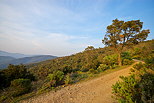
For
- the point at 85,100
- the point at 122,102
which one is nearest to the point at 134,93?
the point at 122,102

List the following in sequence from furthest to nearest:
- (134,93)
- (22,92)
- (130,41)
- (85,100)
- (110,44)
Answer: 1. (110,44)
2. (130,41)
3. (22,92)
4. (85,100)
5. (134,93)

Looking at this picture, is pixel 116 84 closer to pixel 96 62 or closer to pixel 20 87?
pixel 20 87

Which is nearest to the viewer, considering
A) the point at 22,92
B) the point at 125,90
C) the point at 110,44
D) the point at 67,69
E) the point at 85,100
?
the point at 125,90

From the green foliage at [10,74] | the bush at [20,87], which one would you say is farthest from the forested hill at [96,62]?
the bush at [20,87]

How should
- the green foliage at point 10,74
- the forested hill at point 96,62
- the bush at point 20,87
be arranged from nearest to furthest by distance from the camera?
the bush at point 20,87 < the green foliage at point 10,74 < the forested hill at point 96,62

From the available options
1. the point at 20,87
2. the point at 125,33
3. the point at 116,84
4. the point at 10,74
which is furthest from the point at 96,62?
the point at 10,74

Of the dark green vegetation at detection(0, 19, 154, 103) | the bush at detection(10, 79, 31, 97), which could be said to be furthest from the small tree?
the bush at detection(10, 79, 31, 97)

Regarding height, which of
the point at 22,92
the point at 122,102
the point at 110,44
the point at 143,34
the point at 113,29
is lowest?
the point at 22,92

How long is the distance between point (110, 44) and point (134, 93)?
9.44 meters

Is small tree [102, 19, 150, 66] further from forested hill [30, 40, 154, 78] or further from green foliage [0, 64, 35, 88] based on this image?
green foliage [0, 64, 35, 88]

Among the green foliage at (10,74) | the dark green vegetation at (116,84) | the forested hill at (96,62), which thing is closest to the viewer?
the dark green vegetation at (116,84)

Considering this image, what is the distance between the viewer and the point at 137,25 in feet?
31.4

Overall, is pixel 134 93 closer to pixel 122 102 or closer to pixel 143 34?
pixel 122 102

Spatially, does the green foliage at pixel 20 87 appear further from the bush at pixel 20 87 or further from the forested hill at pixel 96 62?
the forested hill at pixel 96 62
